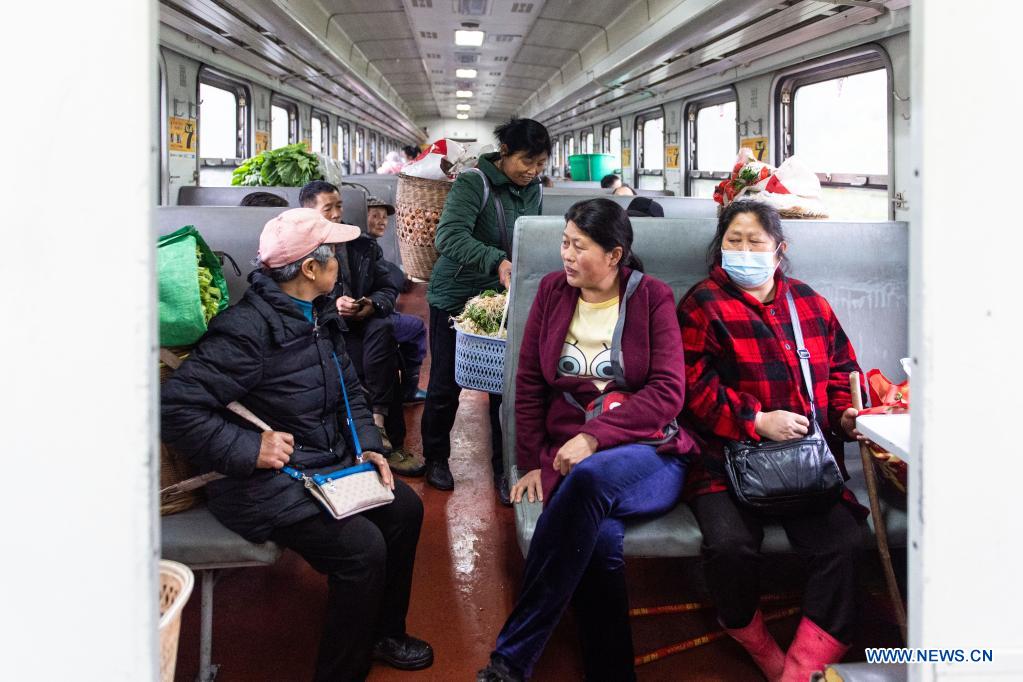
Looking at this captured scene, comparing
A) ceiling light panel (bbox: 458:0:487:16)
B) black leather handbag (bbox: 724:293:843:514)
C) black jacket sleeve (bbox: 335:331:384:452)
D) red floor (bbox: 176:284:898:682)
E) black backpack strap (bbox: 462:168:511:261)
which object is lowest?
red floor (bbox: 176:284:898:682)

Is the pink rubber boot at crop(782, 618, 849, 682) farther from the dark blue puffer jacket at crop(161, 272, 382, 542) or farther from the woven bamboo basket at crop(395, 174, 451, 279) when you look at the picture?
the woven bamboo basket at crop(395, 174, 451, 279)

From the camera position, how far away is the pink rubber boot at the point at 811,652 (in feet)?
7.04

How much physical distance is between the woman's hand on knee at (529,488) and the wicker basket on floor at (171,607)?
101cm

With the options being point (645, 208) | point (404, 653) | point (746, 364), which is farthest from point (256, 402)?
point (645, 208)

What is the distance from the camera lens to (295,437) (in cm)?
228

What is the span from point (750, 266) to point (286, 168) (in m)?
Result: 3.78

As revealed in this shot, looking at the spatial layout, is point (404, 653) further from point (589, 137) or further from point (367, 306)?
point (589, 137)

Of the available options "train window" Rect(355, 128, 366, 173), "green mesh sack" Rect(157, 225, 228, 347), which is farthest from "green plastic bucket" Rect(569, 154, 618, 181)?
"train window" Rect(355, 128, 366, 173)

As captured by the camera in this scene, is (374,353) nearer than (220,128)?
Yes

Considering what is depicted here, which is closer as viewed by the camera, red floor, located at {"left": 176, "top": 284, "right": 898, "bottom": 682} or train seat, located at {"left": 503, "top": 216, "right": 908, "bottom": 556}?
red floor, located at {"left": 176, "top": 284, "right": 898, "bottom": 682}

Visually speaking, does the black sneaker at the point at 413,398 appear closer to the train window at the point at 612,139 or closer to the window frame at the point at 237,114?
the window frame at the point at 237,114

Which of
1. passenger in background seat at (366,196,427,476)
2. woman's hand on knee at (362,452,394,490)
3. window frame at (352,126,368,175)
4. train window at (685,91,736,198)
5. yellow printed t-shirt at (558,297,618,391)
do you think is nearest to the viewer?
woman's hand on knee at (362,452,394,490)

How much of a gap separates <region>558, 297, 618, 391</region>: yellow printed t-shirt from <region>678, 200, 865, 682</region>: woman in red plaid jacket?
0.76ft

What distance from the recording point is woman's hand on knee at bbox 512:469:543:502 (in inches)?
97.0
